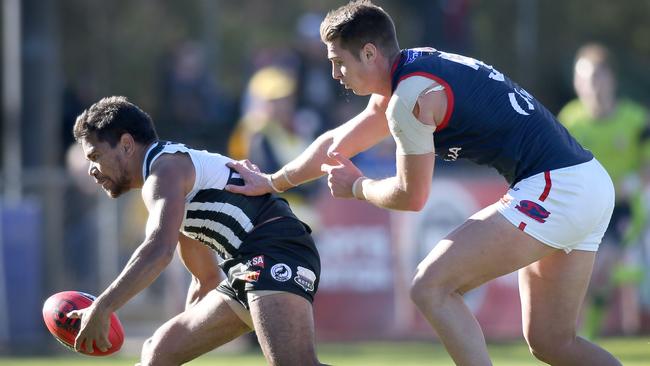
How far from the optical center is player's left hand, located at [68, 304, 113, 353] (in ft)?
20.8

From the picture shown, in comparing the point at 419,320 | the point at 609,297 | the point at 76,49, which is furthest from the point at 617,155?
the point at 76,49


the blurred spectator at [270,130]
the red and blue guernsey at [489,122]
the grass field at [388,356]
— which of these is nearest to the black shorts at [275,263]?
the red and blue guernsey at [489,122]

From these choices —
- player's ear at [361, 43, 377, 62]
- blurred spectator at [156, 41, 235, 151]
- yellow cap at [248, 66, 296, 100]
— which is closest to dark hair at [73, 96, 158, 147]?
player's ear at [361, 43, 377, 62]

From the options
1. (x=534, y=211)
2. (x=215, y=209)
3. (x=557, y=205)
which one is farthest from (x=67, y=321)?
(x=557, y=205)

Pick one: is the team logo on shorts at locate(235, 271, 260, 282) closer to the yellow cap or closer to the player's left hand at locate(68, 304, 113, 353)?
the player's left hand at locate(68, 304, 113, 353)

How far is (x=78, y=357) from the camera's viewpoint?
12234 millimetres

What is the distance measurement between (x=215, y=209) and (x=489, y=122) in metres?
1.45

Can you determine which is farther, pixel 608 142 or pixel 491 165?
pixel 608 142

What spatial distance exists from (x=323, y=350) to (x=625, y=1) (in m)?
13.3

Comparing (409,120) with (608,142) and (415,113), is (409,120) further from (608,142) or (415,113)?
(608,142)

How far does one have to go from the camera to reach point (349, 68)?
21.6 feet

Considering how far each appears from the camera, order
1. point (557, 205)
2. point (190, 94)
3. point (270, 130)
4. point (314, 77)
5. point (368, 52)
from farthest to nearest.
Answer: point (190, 94), point (314, 77), point (270, 130), point (368, 52), point (557, 205)

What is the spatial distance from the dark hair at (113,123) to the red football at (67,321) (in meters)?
0.81

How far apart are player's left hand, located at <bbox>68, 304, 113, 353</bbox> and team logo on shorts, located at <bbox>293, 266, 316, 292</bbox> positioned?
0.94 m
